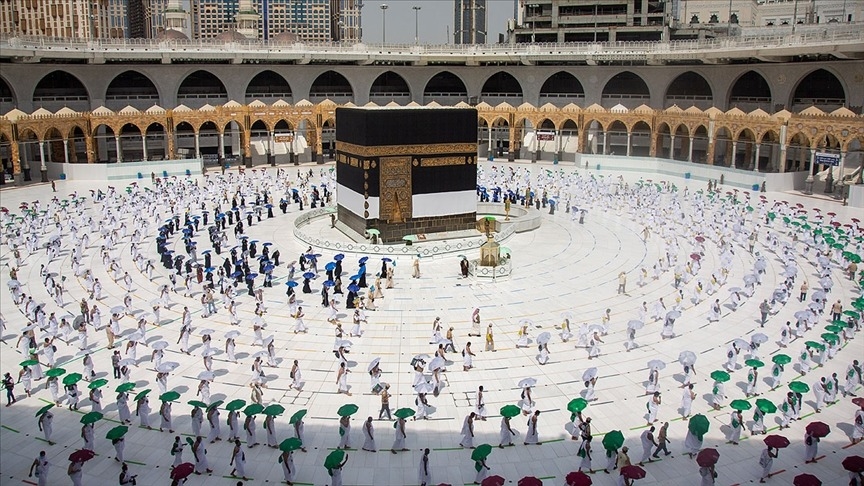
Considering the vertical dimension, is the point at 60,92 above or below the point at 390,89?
below

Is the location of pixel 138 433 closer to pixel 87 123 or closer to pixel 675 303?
pixel 675 303

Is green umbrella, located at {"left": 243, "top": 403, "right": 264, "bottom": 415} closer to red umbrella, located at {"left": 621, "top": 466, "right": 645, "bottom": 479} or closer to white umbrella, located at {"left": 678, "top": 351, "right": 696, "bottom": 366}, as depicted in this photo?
red umbrella, located at {"left": 621, "top": 466, "right": 645, "bottom": 479}

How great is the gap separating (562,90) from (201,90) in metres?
30.4

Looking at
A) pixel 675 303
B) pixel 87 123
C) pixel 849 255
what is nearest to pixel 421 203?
pixel 675 303

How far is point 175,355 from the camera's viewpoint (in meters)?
18.0

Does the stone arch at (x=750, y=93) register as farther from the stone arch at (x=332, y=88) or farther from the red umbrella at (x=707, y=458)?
the red umbrella at (x=707, y=458)

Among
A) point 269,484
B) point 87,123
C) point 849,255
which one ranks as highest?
point 87,123

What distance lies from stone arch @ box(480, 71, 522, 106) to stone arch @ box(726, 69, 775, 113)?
1756cm

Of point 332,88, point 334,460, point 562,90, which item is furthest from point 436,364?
point 562,90

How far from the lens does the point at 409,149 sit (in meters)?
28.3

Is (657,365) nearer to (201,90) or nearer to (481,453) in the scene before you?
(481,453)

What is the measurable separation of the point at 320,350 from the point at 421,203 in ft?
38.8

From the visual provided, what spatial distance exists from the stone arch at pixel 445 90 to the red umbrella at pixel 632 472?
52.3 metres

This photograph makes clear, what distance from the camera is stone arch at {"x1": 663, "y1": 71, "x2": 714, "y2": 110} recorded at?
180ft
